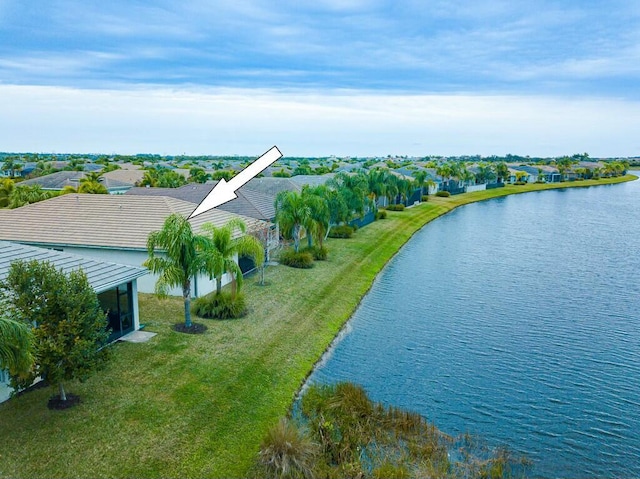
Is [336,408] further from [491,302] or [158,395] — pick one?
[491,302]

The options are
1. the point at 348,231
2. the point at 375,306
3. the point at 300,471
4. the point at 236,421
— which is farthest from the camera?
the point at 348,231

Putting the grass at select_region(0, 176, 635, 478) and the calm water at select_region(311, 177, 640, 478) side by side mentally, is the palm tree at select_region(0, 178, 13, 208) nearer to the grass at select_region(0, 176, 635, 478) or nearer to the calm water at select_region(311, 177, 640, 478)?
the grass at select_region(0, 176, 635, 478)

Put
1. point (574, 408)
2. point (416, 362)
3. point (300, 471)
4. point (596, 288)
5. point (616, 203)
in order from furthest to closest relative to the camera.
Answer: point (616, 203), point (596, 288), point (416, 362), point (574, 408), point (300, 471)

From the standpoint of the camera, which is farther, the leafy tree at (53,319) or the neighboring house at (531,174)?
the neighboring house at (531,174)

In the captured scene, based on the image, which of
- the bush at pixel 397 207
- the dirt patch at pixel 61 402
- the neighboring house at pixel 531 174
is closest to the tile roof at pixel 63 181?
the bush at pixel 397 207

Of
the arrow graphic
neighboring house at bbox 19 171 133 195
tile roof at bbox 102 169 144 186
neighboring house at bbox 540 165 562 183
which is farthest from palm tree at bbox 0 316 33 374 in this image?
neighboring house at bbox 540 165 562 183

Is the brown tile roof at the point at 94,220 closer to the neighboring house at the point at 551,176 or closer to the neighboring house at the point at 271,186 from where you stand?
the neighboring house at the point at 271,186

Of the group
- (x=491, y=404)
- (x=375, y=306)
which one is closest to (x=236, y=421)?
(x=491, y=404)

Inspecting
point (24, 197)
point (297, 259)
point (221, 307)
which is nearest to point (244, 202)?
point (297, 259)
